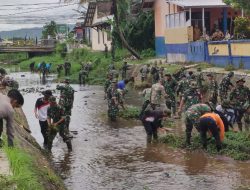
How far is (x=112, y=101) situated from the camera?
1856 cm

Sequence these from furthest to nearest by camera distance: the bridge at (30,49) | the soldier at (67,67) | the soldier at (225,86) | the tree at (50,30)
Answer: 1. the tree at (50,30)
2. the bridge at (30,49)
3. the soldier at (67,67)
4. the soldier at (225,86)

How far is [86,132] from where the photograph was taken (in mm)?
17266

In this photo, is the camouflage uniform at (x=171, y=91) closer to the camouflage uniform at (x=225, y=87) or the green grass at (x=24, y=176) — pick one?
the camouflage uniform at (x=225, y=87)

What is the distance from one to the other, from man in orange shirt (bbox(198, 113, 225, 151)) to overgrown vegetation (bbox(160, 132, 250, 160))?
0.82 feet

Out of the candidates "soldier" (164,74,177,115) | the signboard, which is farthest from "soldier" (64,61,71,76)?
the signboard

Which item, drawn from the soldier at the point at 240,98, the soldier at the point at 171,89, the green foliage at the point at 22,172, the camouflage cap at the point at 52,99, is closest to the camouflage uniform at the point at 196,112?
the soldier at the point at 240,98

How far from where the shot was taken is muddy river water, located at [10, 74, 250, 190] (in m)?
10.7

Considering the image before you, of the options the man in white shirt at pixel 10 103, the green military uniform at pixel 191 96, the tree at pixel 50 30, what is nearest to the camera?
the man in white shirt at pixel 10 103

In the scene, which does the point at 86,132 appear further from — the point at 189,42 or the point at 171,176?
the point at 189,42

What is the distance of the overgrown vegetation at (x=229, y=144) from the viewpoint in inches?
490

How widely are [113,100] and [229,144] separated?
21.0 feet

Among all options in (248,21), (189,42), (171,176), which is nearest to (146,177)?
(171,176)

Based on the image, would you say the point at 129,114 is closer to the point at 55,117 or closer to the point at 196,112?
the point at 55,117

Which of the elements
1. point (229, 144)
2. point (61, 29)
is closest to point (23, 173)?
point (229, 144)
